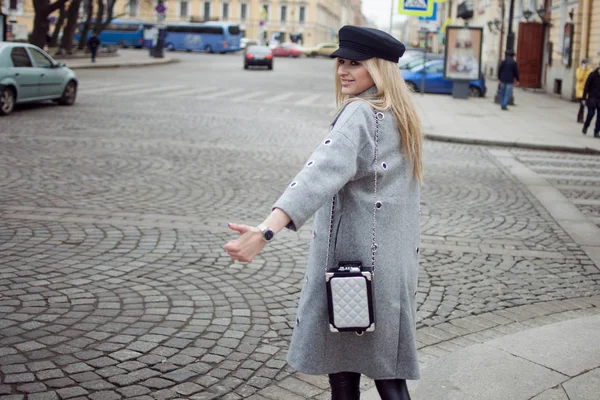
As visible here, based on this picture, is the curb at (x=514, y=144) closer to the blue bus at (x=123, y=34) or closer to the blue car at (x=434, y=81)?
the blue car at (x=434, y=81)

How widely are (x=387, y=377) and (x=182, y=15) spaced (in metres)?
122

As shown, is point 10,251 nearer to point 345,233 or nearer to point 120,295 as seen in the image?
point 120,295

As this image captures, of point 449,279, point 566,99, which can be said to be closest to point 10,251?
point 449,279

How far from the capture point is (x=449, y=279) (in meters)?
5.88

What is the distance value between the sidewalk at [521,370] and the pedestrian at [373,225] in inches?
43.3

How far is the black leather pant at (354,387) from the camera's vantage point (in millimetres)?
2717

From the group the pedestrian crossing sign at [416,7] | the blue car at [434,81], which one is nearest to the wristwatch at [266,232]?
the pedestrian crossing sign at [416,7]

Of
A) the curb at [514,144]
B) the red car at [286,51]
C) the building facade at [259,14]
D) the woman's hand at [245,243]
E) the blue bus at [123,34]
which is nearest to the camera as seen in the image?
the woman's hand at [245,243]

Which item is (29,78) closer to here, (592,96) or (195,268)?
(592,96)

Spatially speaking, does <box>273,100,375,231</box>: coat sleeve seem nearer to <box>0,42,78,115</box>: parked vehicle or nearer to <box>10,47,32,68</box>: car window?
<box>0,42,78,115</box>: parked vehicle

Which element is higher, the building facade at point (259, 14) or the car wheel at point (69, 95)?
the building facade at point (259, 14)

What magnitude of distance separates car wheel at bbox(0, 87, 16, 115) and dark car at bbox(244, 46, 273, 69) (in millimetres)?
28332

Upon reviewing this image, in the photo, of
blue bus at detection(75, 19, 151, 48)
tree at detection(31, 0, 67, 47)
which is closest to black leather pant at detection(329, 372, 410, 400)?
tree at detection(31, 0, 67, 47)

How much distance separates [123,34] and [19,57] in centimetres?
6358
